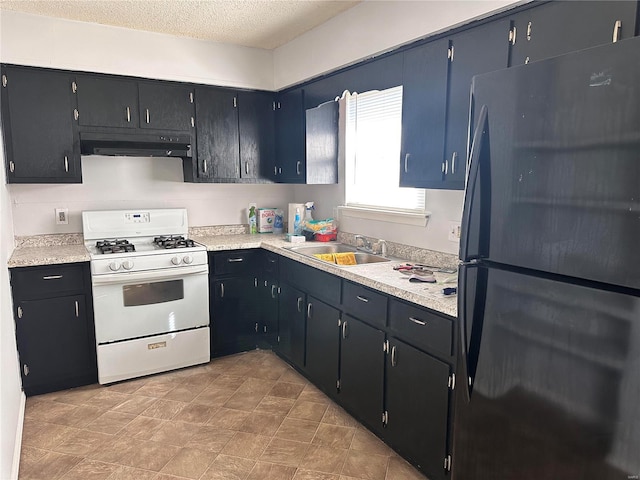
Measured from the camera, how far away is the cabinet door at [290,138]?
11.9ft

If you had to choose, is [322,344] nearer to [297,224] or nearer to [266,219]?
[297,224]

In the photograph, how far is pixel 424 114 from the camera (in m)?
2.38

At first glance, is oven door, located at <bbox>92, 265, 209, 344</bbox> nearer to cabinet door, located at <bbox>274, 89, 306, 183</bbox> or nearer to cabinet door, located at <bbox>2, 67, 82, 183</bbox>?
cabinet door, located at <bbox>2, 67, 82, 183</bbox>

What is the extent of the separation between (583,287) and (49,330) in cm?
313

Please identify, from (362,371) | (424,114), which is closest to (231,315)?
(362,371)

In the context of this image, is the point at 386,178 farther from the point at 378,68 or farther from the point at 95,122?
the point at 95,122

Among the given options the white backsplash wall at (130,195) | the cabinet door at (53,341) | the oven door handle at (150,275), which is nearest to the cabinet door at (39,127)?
the white backsplash wall at (130,195)

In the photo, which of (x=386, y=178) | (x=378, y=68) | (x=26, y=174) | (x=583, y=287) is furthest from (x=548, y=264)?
(x=26, y=174)

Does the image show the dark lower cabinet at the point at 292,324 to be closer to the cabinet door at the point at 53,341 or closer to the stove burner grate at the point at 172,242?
the stove burner grate at the point at 172,242

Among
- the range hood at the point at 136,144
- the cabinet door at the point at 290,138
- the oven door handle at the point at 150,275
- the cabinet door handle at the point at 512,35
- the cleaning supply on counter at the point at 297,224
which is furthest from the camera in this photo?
the cleaning supply on counter at the point at 297,224

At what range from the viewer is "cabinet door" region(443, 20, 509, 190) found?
1979 mm

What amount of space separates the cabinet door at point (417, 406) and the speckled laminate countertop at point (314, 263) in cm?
27

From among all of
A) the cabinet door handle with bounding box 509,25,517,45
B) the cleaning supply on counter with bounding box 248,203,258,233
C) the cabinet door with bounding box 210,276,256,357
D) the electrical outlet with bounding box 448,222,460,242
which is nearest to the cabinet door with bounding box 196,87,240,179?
the cleaning supply on counter with bounding box 248,203,258,233

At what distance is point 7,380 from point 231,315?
1.61 meters
